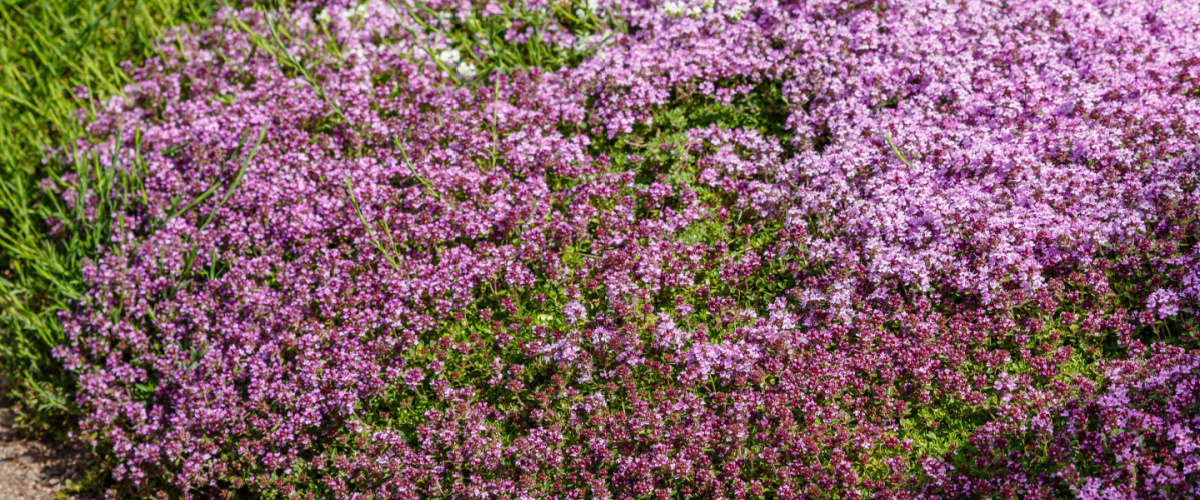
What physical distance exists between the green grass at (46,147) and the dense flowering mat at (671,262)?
1.30ft

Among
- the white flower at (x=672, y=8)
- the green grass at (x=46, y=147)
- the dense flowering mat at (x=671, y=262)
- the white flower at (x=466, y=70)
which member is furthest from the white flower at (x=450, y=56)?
the green grass at (x=46, y=147)

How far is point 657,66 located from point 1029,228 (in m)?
3.12

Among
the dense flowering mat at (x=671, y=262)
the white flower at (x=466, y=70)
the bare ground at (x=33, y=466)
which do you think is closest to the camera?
the dense flowering mat at (x=671, y=262)

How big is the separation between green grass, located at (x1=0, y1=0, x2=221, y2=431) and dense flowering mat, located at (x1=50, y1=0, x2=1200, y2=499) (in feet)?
1.30

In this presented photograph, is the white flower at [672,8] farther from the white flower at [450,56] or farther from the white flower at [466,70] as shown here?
the white flower at [450,56]

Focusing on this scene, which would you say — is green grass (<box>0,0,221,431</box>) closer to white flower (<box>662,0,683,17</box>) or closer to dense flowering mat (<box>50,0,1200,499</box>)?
dense flowering mat (<box>50,0,1200,499</box>)

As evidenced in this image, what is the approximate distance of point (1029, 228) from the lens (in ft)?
17.2

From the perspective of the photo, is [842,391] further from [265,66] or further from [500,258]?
[265,66]

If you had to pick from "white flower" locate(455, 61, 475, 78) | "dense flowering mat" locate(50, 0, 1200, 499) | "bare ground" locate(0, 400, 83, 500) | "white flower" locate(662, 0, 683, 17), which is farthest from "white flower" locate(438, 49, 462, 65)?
"bare ground" locate(0, 400, 83, 500)

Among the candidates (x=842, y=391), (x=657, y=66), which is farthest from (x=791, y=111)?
(x=842, y=391)

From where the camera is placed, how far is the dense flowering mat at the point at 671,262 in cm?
487

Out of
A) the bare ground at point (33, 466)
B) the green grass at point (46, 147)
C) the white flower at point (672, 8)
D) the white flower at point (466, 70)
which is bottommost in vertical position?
the bare ground at point (33, 466)

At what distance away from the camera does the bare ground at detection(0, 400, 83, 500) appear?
21.5 feet

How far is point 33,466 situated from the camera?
6770 millimetres
